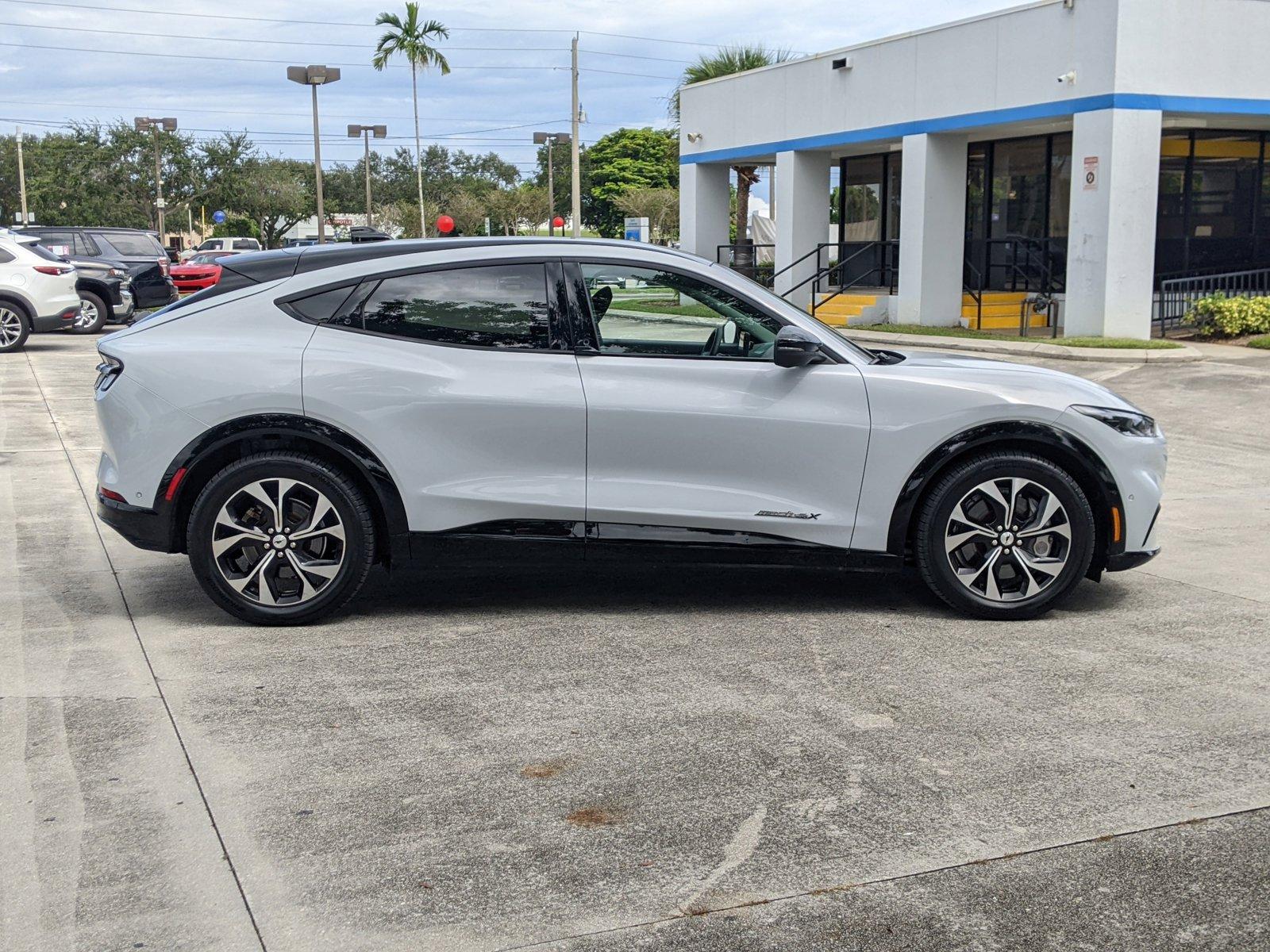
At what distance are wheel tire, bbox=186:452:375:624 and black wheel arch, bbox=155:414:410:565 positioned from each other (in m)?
0.05

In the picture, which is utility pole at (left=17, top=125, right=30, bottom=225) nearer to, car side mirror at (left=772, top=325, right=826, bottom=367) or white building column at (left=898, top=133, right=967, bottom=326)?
white building column at (left=898, top=133, right=967, bottom=326)

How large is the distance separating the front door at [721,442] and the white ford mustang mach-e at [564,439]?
0.03ft

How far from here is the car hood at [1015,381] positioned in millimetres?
6086

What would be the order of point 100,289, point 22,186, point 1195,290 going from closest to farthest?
point 1195,290
point 100,289
point 22,186

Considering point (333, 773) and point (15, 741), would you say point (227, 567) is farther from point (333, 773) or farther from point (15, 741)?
point (333, 773)

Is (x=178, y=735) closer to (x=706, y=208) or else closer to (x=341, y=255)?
(x=341, y=255)

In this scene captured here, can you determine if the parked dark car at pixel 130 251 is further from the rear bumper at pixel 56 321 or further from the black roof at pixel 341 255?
the black roof at pixel 341 255

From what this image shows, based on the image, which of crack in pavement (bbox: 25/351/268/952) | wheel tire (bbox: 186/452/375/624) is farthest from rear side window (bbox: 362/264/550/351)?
crack in pavement (bbox: 25/351/268/952)

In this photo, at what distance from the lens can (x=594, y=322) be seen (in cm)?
610

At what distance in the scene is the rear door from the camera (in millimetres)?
5914

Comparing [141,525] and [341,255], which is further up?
[341,255]

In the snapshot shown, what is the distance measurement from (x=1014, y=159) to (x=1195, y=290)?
4524mm

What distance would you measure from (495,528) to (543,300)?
1.03m

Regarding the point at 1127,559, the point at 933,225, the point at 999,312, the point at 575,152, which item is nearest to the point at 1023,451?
the point at 1127,559
